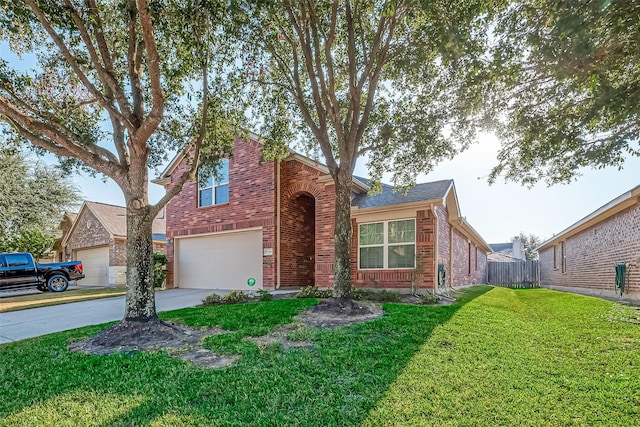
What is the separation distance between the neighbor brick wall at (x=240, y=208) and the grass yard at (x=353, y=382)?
269 inches

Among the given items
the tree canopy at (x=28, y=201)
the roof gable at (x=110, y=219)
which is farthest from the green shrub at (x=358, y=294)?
the tree canopy at (x=28, y=201)

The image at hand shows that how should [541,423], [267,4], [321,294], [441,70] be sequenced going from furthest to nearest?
[321,294] < [441,70] < [267,4] < [541,423]

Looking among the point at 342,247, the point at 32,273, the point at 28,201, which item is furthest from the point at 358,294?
the point at 28,201

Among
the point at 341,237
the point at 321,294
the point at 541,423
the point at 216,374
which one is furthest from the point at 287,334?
the point at 321,294

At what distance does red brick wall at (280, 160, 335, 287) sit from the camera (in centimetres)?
1144

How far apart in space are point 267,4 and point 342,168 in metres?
3.53

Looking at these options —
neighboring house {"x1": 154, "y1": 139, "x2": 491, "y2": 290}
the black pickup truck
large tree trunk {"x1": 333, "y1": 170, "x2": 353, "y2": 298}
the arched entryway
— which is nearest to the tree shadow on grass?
large tree trunk {"x1": 333, "y1": 170, "x2": 353, "y2": 298}

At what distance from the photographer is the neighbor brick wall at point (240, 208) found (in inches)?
483

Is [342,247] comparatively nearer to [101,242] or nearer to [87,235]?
[101,242]

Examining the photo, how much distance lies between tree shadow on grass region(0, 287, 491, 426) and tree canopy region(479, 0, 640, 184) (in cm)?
483

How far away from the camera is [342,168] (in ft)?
25.0

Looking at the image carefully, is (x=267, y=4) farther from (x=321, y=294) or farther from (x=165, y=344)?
(x=321, y=294)

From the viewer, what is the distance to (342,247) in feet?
24.0

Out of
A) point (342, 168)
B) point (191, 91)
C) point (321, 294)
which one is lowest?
point (321, 294)
